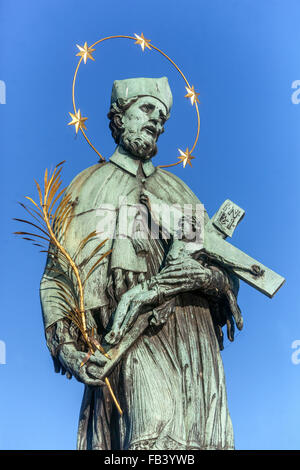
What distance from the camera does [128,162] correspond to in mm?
9812

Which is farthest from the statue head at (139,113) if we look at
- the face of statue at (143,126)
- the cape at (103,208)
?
the cape at (103,208)

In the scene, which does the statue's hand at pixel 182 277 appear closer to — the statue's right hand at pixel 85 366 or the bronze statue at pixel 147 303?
the bronze statue at pixel 147 303

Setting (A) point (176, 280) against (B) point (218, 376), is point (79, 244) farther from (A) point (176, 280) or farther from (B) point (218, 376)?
(B) point (218, 376)

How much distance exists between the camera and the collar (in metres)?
9.78

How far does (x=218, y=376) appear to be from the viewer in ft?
A: 29.8

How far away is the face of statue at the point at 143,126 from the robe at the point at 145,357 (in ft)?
0.72

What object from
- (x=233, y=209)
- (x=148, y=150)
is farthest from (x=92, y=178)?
(x=233, y=209)

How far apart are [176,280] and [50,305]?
101 centimetres

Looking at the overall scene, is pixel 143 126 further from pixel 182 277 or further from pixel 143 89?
pixel 182 277

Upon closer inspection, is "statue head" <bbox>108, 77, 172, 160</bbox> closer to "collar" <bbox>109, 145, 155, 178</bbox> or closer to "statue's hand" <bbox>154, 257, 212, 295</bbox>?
"collar" <bbox>109, 145, 155, 178</bbox>

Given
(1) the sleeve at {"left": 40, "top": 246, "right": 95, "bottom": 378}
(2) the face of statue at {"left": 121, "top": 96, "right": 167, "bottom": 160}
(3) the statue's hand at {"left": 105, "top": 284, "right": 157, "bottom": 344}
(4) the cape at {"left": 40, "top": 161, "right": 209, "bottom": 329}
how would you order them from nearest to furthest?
(3) the statue's hand at {"left": 105, "top": 284, "right": 157, "bottom": 344} → (1) the sleeve at {"left": 40, "top": 246, "right": 95, "bottom": 378} → (4) the cape at {"left": 40, "top": 161, "right": 209, "bottom": 329} → (2) the face of statue at {"left": 121, "top": 96, "right": 167, "bottom": 160}

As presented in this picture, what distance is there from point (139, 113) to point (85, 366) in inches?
91.2

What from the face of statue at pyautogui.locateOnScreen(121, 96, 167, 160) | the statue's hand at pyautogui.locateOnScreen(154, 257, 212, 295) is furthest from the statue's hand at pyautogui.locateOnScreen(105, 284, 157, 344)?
the face of statue at pyautogui.locateOnScreen(121, 96, 167, 160)

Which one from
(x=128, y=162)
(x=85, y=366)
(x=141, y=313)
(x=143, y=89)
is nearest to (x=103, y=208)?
(x=128, y=162)
